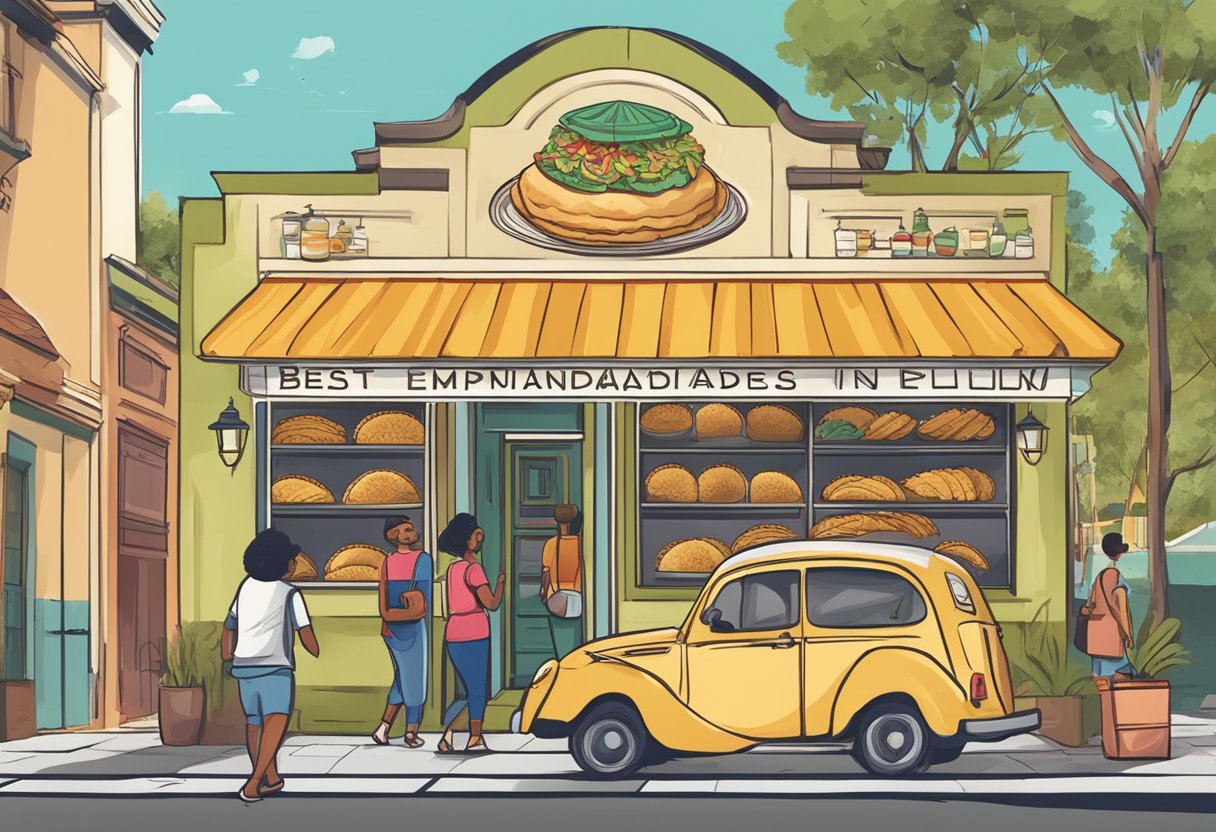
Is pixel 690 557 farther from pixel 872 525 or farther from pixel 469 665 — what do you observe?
pixel 469 665

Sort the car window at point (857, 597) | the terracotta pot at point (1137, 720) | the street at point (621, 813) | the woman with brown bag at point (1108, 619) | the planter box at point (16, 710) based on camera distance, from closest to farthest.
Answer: the street at point (621, 813) → the car window at point (857, 597) → the terracotta pot at point (1137, 720) → the woman with brown bag at point (1108, 619) → the planter box at point (16, 710)

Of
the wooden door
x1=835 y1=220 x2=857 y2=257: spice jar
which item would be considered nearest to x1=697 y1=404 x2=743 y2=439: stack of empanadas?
x1=835 y1=220 x2=857 y2=257: spice jar

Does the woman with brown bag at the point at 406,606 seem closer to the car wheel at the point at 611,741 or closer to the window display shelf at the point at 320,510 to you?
the window display shelf at the point at 320,510

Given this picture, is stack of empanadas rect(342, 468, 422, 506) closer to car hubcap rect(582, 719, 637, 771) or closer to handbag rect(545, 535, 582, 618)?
handbag rect(545, 535, 582, 618)

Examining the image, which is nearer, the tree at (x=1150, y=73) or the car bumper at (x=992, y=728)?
the car bumper at (x=992, y=728)

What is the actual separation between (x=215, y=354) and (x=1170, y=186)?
17318mm

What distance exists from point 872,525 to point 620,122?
511cm

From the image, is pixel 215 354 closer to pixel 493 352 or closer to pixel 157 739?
pixel 493 352

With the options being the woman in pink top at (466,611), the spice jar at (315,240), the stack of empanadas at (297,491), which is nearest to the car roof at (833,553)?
the woman in pink top at (466,611)

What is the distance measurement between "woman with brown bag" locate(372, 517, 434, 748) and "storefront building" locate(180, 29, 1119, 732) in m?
1.86

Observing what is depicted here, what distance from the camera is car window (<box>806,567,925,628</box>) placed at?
13195 millimetres

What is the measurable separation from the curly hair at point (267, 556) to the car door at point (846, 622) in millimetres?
4235

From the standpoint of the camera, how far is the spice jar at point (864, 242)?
1741 cm

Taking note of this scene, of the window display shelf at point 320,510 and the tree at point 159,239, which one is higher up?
the tree at point 159,239
